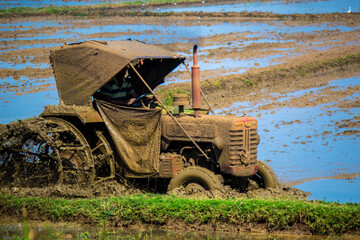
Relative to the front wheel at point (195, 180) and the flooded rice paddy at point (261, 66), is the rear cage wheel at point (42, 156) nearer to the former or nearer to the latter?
the front wheel at point (195, 180)

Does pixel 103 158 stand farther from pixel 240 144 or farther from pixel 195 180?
pixel 240 144

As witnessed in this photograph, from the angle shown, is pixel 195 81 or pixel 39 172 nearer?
pixel 195 81

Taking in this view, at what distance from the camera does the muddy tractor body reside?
8.19m

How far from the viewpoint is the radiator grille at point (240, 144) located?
8.09 m

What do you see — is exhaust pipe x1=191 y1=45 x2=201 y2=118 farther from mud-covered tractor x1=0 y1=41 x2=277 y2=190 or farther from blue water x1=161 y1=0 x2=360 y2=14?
blue water x1=161 y1=0 x2=360 y2=14

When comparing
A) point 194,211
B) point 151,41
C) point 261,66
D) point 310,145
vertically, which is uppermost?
point 151,41

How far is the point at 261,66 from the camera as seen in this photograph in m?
20.1

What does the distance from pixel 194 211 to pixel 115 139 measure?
2.23 metres

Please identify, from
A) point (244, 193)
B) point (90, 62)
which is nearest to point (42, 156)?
point (90, 62)

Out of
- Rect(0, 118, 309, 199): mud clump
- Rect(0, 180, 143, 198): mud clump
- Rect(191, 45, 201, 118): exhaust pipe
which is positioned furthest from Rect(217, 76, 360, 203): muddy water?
Rect(0, 180, 143, 198): mud clump

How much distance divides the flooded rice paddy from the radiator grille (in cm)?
134

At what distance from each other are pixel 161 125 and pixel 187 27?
2076cm

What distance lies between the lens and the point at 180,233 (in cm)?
702

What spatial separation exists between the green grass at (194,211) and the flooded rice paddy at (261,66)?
153 centimetres
